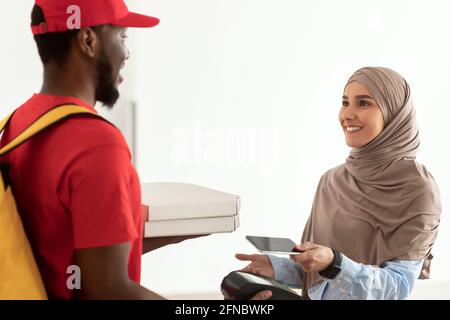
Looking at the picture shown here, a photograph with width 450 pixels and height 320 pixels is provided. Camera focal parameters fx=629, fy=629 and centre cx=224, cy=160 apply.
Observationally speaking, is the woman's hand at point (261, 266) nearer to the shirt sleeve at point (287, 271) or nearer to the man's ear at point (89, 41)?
the shirt sleeve at point (287, 271)

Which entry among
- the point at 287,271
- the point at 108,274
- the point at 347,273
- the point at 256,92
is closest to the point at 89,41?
the point at 108,274

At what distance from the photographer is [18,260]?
955 millimetres

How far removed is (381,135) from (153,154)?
2.12 m

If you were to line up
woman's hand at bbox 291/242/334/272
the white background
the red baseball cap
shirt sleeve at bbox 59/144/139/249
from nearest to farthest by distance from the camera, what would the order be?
shirt sleeve at bbox 59/144/139/249 < the red baseball cap < woman's hand at bbox 291/242/334/272 < the white background

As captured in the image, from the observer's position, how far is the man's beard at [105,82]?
1070mm

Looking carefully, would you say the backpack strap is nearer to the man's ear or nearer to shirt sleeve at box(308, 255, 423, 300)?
the man's ear

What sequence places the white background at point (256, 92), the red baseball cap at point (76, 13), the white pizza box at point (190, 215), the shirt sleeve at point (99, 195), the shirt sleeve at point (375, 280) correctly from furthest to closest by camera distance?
the white background at point (256, 92) < the shirt sleeve at point (375, 280) < the white pizza box at point (190, 215) < the red baseball cap at point (76, 13) < the shirt sleeve at point (99, 195)

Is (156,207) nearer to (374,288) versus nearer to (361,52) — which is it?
(374,288)

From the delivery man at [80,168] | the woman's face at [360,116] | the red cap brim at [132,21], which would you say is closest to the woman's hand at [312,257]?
the woman's face at [360,116]

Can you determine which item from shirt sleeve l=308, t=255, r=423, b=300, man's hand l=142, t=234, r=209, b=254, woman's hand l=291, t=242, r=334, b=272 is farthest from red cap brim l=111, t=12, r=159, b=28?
shirt sleeve l=308, t=255, r=423, b=300

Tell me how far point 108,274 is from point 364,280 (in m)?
1.02

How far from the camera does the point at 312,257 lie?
1.65m

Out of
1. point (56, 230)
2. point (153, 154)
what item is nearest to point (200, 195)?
point (56, 230)

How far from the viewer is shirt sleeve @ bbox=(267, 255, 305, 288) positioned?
198 cm
